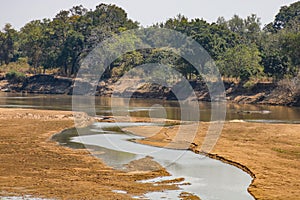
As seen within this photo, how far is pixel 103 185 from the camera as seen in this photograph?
2034 cm

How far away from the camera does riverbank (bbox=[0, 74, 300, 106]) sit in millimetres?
74938

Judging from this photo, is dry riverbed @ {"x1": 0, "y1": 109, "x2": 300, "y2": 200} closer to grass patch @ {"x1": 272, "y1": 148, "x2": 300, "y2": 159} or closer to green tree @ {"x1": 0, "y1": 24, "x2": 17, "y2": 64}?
grass patch @ {"x1": 272, "y1": 148, "x2": 300, "y2": 159}

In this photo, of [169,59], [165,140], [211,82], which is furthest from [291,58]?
[165,140]

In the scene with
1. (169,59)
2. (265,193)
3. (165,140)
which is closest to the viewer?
(265,193)

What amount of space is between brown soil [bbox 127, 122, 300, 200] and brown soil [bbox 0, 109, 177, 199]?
403 centimetres

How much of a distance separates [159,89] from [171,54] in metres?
6.86

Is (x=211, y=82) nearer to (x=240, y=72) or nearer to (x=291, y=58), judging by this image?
(x=240, y=72)

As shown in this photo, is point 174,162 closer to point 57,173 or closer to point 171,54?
point 57,173

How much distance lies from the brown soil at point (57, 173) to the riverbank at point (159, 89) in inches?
1892

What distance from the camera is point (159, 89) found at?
9369 centimetres

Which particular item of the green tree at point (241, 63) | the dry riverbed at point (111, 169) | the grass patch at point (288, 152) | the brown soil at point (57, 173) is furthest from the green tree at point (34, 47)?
the grass patch at point (288, 152)

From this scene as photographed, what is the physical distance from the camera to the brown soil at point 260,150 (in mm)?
20542

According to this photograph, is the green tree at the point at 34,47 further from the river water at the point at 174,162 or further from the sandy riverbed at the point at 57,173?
the sandy riverbed at the point at 57,173

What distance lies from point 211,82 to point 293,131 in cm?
5246
